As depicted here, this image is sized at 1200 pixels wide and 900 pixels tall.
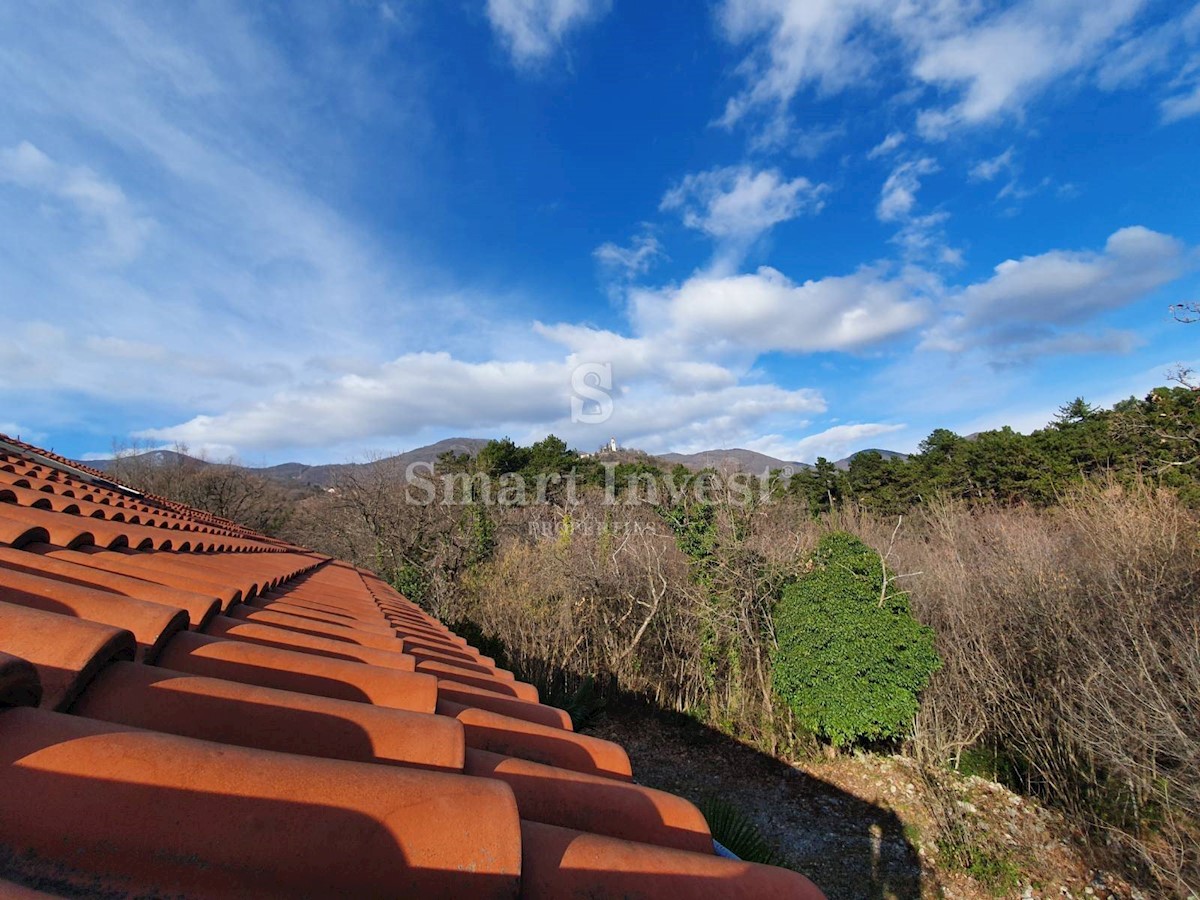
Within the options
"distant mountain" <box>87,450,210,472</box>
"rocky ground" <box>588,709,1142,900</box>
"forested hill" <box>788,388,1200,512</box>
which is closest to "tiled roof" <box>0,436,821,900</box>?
"rocky ground" <box>588,709,1142,900</box>

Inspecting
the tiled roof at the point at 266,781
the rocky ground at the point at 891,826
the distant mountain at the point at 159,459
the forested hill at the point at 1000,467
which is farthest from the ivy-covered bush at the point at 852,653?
the distant mountain at the point at 159,459

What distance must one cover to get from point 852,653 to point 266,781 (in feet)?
28.2

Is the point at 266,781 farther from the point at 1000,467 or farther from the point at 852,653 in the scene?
the point at 1000,467

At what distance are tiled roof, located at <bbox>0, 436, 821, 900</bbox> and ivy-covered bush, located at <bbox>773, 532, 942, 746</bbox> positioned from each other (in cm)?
736

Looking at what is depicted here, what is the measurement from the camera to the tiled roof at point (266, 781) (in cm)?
72

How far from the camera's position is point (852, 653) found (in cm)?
786

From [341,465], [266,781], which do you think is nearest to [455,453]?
[341,465]

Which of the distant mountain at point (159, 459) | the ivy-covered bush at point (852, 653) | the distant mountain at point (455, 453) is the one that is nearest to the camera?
the ivy-covered bush at point (852, 653)

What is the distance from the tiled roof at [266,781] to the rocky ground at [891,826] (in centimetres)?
645

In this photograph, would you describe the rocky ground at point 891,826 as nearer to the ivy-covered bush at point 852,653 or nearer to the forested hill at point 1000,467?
the ivy-covered bush at point 852,653

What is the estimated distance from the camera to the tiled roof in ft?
2.35

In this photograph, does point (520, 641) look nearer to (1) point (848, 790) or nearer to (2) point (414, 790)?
(1) point (848, 790)

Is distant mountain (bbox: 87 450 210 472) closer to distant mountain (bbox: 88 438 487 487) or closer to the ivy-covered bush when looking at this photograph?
distant mountain (bbox: 88 438 487 487)

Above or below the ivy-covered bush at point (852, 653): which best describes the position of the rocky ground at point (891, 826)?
below
